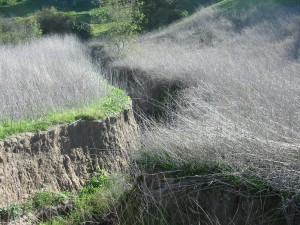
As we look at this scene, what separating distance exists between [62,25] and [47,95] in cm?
1890

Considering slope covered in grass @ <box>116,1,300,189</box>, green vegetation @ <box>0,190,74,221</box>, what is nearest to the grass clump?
green vegetation @ <box>0,190,74,221</box>

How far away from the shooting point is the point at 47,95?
38.0ft

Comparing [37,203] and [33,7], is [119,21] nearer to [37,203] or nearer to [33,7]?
[37,203]

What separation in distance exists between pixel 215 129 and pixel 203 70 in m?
6.37

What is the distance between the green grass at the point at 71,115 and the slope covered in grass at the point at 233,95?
→ 44.5 inches

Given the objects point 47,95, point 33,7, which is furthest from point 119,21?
point 33,7

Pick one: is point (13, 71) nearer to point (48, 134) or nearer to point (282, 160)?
point (48, 134)

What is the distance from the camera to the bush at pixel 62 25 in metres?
29.5

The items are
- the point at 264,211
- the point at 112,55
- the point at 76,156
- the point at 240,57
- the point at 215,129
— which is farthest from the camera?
the point at 112,55

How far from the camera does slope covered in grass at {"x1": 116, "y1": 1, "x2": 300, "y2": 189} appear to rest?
269 inches

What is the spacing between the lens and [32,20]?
95.9 feet

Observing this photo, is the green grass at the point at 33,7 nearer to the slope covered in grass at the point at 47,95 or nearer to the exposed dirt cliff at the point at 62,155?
the slope covered in grass at the point at 47,95

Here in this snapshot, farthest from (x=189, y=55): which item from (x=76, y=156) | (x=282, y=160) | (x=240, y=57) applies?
(x=282, y=160)

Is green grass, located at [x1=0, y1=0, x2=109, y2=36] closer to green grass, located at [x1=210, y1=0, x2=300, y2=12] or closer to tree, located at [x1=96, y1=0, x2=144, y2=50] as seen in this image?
green grass, located at [x1=210, y1=0, x2=300, y2=12]
